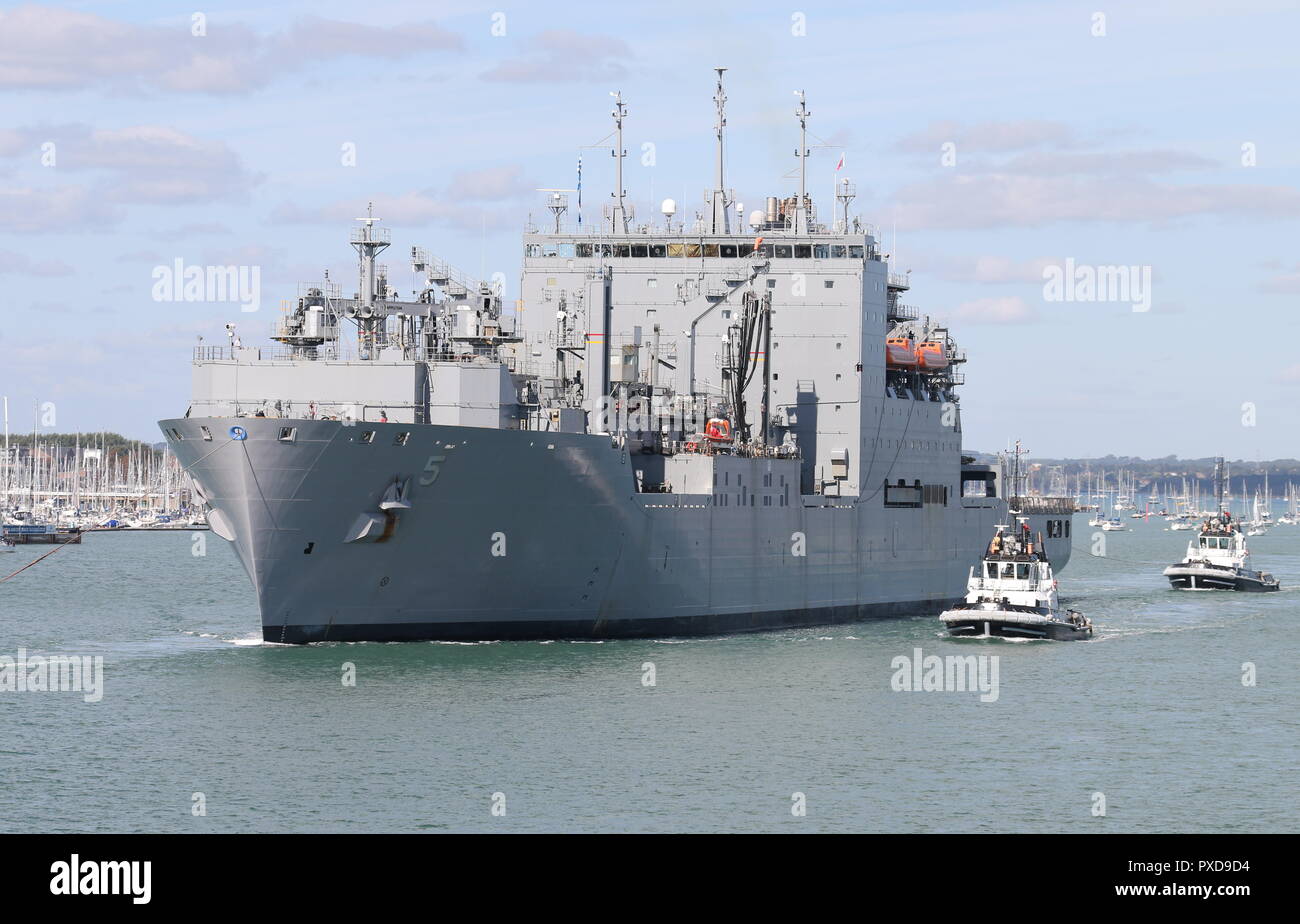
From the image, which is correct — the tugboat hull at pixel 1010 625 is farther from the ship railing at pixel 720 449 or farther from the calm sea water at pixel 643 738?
the ship railing at pixel 720 449

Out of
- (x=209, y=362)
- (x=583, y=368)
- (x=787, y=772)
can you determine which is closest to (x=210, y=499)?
(x=209, y=362)

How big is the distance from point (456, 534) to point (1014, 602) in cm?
1636

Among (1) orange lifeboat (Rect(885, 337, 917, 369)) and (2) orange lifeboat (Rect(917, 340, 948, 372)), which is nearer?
(1) orange lifeboat (Rect(885, 337, 917, 369))

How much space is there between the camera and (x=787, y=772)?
26906 mm

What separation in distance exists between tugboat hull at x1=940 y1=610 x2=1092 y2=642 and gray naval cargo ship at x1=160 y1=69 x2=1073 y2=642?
4.95 metres

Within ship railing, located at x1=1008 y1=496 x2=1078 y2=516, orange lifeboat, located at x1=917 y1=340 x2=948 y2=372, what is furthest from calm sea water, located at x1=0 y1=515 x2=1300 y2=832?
ship railing, located at x1=1008 y1=496 x2=1078 y2=516

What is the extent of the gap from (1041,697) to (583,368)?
14915 mm

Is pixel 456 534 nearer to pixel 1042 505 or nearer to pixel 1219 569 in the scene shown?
pixel 1042 505

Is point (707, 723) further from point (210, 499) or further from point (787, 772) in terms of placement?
point (210, 499)

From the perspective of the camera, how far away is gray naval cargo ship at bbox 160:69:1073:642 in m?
36.1

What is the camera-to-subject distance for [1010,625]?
4509cm

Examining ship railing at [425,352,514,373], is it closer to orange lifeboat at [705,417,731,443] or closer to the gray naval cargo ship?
the gray naval cargo ship

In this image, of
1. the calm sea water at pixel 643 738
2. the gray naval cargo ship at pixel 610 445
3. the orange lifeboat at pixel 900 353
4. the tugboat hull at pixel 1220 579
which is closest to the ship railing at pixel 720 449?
the gray naval cargo ship at pixel 610 445
